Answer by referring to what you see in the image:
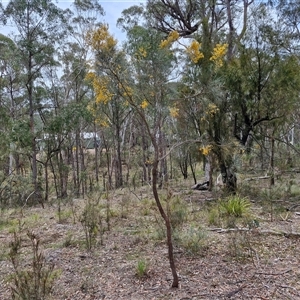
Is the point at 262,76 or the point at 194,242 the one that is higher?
the point at 262,76

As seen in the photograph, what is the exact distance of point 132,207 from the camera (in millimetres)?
6918

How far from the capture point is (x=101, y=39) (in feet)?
10.3

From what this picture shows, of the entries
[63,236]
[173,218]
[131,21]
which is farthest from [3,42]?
[173,218]

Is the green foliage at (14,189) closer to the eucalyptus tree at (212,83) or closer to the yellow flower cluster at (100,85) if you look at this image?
the eucalyptus tree at (212,83)

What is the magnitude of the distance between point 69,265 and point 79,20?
38.2 ft

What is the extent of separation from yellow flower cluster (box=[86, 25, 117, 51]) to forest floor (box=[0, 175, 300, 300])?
8.00ft

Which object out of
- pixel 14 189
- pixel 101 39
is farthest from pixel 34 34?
pixel 101 39

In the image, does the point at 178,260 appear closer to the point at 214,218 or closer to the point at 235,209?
the point at 214,218

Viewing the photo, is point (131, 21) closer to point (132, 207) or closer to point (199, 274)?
point (132, 207)

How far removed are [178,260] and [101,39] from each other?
2.72m

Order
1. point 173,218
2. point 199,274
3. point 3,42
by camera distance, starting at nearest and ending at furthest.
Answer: point 199,274, point 173,218, point 3,42

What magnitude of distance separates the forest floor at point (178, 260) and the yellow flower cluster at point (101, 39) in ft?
8.00

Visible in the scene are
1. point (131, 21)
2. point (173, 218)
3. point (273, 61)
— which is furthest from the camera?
point (131, 21)

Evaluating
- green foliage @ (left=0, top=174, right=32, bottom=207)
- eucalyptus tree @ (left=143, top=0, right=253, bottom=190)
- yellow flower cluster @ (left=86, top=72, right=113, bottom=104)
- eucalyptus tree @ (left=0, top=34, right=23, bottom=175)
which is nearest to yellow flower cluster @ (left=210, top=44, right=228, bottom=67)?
eucalyptus tree @ (left=143, top=0, right=253, bottom=190)
